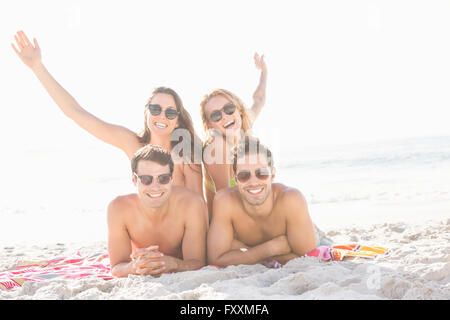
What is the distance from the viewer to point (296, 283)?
9.86 feet

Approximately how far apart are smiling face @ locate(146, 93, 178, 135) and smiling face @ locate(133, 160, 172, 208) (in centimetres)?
105

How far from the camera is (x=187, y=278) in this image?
326 centimetres

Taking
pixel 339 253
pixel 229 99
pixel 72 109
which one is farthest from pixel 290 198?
pixel 72 109

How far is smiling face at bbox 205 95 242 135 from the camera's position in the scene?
4793 millimetres

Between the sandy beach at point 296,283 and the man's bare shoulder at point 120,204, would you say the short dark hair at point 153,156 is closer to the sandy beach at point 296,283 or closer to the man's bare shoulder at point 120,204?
the man's bare shoulder at point 120,204

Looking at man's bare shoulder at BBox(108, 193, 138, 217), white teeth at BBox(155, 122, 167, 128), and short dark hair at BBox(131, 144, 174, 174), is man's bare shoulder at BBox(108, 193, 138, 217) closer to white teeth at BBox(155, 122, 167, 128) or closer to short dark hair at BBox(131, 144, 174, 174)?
short dark hair at BBox(131, 144, 174, 174)

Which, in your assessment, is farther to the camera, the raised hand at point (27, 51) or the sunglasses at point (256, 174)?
the raised hand at point (27, 51)

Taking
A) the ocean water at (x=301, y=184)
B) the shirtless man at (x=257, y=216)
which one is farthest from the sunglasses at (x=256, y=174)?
the ocean water at (x=301, y=184)

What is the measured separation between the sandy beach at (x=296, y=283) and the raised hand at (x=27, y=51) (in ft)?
8.23

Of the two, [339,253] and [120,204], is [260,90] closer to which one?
[339,253]

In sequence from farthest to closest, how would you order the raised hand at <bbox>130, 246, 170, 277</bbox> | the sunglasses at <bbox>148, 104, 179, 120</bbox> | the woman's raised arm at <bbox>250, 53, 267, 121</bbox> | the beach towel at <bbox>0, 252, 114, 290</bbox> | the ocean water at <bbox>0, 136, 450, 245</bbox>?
the ocean water at <bbox>0, 136, 450, 245</bbox> < the woman's raised arm at <bbox>250, 53, 267, 121</bbox> < the sunglasses at <bbox>148, 104, 179, 120</bbox> < the beach towel at <bbox>0, 252, 114, 290</bbox> < the raised hand at <bbox>130, 246, 170, 277</bbox>

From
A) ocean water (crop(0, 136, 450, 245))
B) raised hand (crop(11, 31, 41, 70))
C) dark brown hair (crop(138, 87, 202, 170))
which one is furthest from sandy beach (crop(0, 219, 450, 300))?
ocean water (crop(0, 136, 450, 245))

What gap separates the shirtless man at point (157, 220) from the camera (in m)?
3.66
